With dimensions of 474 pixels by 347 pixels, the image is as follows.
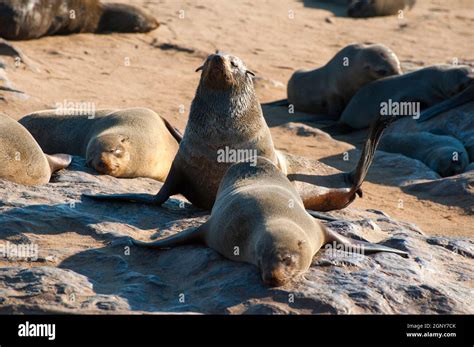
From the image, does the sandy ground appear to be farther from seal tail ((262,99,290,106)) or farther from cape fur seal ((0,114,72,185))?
cape fur seal ((0,114,72,185))

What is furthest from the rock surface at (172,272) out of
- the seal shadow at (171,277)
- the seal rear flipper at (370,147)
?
the seal rear flipper at (370,147)

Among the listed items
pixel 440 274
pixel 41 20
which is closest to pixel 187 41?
pixel 41 20

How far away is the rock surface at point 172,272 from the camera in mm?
4574

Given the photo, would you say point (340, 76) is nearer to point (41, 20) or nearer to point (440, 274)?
point (41, 20)

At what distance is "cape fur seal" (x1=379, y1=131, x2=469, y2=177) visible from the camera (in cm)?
1027

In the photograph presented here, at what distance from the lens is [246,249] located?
4969 millimetres

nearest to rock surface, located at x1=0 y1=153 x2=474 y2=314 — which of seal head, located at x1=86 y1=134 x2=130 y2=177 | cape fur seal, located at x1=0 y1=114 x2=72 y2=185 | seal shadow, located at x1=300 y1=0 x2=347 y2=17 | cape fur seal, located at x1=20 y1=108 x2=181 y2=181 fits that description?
cape fur seal, located at x1=0 y1=114 x2=72 y2=185

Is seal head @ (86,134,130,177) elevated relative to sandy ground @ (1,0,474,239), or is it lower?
elevated

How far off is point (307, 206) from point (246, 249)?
230cm

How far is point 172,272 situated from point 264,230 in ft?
2.02

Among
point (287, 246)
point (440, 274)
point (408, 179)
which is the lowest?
point (408, 179)

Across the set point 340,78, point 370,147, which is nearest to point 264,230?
point 370,147

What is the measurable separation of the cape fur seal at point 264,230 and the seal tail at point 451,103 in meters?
6.44

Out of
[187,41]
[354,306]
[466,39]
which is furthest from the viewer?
[466,39]
